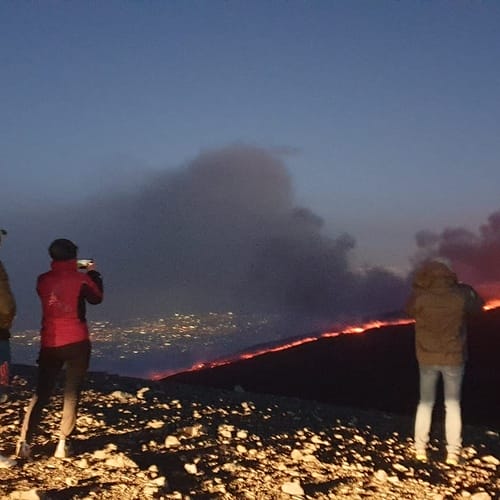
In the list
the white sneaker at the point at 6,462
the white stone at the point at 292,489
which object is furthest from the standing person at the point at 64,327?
the white stone at the point at 292,489

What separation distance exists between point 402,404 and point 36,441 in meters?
20.5

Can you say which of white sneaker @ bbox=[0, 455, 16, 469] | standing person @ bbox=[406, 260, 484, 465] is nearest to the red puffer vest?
white sneaker @ bbox=[0, 455, 16, 469]

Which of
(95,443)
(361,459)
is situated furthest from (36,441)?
(361,459)

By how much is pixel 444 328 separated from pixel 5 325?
5204mm

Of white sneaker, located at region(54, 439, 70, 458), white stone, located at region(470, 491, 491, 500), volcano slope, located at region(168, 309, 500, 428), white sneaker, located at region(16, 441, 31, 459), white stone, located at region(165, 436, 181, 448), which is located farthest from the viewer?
volcano slope, located at region(168, 309, 500, 428)

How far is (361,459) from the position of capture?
27.1 feet

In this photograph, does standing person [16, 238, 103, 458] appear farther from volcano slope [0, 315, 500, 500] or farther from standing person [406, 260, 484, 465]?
standing person [406, 260, 484, 465]

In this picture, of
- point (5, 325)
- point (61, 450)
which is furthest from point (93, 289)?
point (61, 450)

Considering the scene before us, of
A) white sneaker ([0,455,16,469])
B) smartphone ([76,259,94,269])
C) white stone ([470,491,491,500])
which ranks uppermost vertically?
smartphone ([76,259,94,269])

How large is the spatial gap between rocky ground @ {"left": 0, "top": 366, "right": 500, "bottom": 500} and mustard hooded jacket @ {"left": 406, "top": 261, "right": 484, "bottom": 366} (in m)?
1.46

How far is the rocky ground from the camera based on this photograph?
21.1 feet

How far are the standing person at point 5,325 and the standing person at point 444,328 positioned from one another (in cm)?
486

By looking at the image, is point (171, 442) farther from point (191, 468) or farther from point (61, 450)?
point (61, 450)

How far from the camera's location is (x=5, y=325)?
21.1ft
